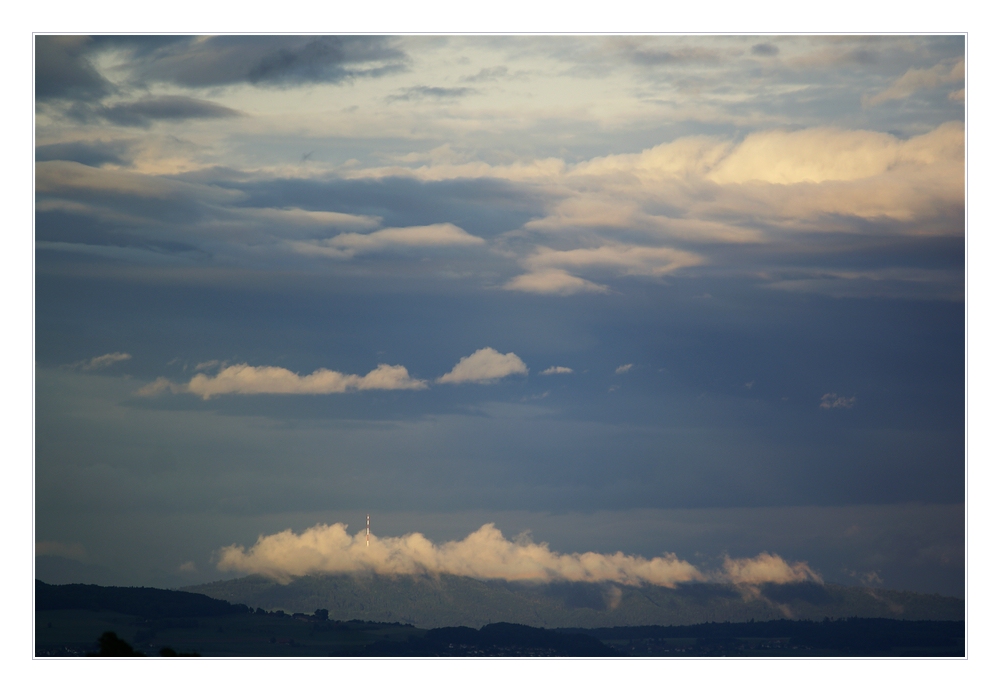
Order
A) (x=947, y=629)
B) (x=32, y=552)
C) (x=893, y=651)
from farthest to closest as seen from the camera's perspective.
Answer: (x=893, y=651), (x=947, y=629), (x=32, y=552)

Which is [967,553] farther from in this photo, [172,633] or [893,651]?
[172,633]

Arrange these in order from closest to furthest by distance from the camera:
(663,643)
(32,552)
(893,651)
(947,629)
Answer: (32,552), (947,629), (893,651), (663,643)

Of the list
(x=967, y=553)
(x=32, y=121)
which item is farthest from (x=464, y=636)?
(x=32, y=121)

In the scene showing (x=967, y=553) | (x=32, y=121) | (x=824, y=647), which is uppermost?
(x=32, y=121)

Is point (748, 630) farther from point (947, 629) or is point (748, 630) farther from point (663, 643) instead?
point (947, 629)

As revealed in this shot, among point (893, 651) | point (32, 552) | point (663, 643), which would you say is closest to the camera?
point (32, 552)

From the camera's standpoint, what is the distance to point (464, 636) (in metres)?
70.6

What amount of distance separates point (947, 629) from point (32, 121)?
54826mm

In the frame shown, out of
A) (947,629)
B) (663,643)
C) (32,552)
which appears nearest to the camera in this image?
(32,552)

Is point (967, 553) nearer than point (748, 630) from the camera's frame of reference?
Yes

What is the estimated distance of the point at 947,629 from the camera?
5791cm

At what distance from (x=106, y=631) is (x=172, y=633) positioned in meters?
10.9

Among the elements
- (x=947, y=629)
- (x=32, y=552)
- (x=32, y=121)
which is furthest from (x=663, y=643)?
(x=32, y=121)

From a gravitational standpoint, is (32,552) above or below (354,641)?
above
